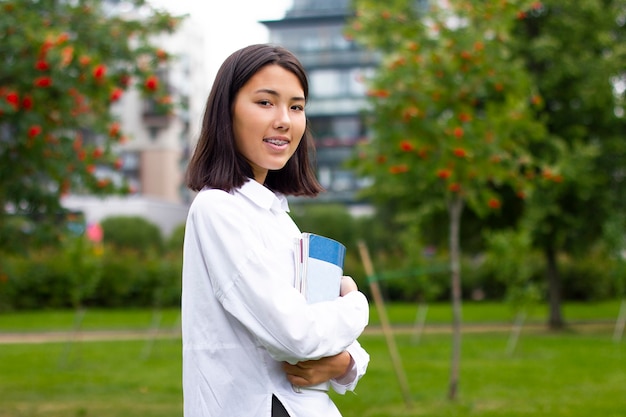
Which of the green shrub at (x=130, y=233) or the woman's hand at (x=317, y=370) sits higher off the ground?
the woman's hand at (x=317, y=370)

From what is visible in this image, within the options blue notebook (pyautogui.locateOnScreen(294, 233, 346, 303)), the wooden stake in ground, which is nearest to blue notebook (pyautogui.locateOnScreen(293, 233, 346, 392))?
blue notebook (pyautogui.locateOnScreen(294, 233, 346, 303))

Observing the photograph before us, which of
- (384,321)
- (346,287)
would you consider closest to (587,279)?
(384,321)

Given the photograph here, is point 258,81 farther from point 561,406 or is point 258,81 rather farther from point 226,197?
point 561,406

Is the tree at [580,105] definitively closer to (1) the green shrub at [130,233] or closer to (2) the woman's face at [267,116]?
(2) the woman's face at [267,116]

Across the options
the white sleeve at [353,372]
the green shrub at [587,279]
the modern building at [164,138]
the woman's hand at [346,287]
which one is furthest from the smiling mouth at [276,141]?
the modern building at [164,138]

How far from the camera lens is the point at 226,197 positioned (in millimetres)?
1963

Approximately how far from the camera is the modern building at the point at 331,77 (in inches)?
2549

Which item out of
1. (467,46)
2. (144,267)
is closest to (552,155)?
(467,46)

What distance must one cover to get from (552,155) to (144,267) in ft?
53.8

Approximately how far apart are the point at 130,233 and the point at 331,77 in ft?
82.4

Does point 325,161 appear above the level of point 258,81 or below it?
below

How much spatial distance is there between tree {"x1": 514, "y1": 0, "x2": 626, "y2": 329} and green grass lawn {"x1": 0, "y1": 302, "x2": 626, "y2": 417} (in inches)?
102

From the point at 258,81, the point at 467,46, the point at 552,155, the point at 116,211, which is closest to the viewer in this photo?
the point at 258,81

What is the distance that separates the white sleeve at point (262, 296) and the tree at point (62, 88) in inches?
257
